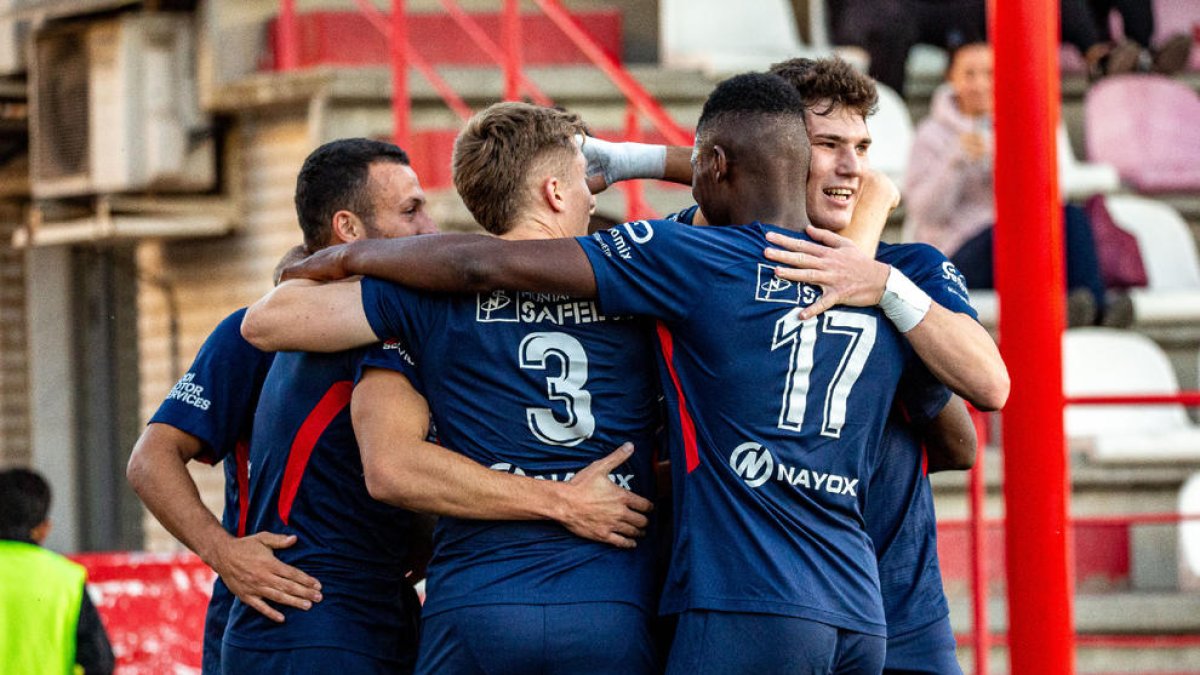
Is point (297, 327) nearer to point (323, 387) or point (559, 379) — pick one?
point (323, 387)

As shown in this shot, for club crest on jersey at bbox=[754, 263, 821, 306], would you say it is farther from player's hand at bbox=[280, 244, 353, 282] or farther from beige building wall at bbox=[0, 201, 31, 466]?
beige building wall at bbox=[0, 201, 31, 466]

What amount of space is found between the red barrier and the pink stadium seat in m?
5.28

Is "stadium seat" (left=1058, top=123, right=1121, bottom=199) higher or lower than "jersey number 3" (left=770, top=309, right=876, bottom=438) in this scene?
higher

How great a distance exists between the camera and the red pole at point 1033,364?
478 cm

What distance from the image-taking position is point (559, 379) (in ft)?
12.5

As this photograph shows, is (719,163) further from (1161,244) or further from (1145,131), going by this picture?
(1145,131)

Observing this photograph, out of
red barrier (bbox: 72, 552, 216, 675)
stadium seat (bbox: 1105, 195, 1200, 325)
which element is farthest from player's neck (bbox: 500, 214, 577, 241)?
stadium seat (bbox: 1105, 195, 1200, 325)

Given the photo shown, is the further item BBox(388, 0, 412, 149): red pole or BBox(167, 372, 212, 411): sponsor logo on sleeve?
BBox(388, 0, 412, 149): red pole

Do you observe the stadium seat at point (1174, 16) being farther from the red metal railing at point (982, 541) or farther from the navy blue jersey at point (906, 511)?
the navy blue jersey at point (906, 511)

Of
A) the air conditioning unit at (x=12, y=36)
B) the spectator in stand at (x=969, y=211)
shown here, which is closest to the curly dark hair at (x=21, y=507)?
the spectator in stand at (x=969, y=211)

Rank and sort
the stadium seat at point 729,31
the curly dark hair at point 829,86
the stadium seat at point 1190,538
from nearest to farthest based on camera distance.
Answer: the curly dark hair at point 829,86 < the stadium seat at point 1190,538 < the stadium seat at point 729,31

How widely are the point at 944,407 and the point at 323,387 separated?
4.43 feet

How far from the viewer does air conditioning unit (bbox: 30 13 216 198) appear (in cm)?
1044

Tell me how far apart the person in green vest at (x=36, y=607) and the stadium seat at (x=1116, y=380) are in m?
4.57
